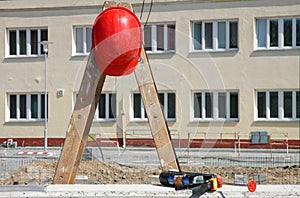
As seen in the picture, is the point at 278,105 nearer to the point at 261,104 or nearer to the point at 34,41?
the point at 261,104

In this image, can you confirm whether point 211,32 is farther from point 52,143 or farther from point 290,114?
point 52,143

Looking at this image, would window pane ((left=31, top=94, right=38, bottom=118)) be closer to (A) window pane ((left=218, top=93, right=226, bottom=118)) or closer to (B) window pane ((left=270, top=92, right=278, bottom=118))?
(A) window pane ((left=218, top=93, right=226, bottom=118))

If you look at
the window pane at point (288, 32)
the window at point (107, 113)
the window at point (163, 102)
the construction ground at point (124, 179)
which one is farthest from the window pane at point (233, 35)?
the window at point (107, 113)

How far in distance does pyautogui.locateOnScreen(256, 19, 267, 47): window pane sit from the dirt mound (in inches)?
552

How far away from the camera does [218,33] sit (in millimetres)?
24406

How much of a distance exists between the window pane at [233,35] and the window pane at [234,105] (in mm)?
1972

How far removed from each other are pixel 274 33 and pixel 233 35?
5.29 feet

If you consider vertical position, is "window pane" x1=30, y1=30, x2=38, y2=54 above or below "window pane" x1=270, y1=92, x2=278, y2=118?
above

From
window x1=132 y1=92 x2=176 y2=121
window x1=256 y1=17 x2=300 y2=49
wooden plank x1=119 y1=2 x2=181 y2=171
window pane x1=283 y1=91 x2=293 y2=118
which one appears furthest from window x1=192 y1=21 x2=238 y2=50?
wooden plank x1=119 y1=2 x2=181 y2=171

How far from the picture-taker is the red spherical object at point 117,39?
7172mm

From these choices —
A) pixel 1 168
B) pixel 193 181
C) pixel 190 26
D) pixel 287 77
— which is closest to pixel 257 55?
pixel 287 77

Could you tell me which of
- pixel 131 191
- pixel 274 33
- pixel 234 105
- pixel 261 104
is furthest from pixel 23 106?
pixel 131 191

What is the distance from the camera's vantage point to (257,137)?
23438 mm

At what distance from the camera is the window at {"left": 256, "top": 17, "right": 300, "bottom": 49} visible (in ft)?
78.4
